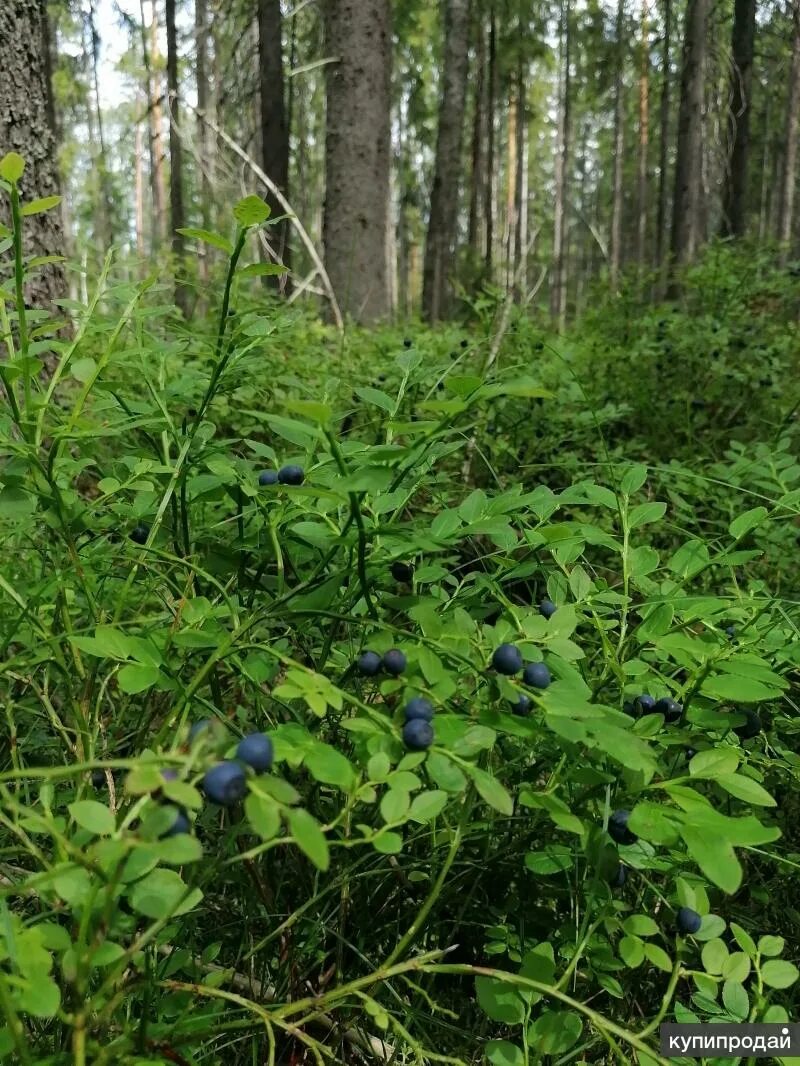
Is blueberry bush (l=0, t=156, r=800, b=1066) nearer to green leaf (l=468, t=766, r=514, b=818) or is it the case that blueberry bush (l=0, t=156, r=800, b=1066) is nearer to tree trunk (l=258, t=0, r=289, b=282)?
green leaf (l=468, t=766, r=514, b=818)

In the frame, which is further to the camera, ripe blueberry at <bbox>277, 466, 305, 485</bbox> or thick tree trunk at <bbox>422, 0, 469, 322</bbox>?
thick tree trunk at <bbox>422, 0, 469, 322</bbox>

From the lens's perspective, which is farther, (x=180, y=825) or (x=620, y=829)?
(x=620, y=829)

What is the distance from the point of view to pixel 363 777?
855 millimetres

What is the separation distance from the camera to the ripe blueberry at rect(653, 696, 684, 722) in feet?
3.29

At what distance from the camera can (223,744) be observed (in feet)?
1.85

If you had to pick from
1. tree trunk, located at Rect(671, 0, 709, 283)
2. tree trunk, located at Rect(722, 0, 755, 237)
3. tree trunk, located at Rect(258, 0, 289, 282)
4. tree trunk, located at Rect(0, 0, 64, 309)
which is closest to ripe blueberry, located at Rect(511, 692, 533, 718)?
tree trunk, located at Rect(0, 0, 64, 309)

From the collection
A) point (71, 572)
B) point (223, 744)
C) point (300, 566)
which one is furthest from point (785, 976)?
point (71, 572)

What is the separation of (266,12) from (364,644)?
30.0ft

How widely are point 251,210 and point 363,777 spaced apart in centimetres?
63

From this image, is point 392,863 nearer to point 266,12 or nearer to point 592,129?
point 266,12

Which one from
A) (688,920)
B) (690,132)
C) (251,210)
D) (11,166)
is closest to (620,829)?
(688,920)

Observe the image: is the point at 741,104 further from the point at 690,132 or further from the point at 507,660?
the point at 507,660

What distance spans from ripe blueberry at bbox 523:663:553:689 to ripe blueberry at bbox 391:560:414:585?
0.31 metres

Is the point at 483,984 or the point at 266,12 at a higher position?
the point at 266,12
